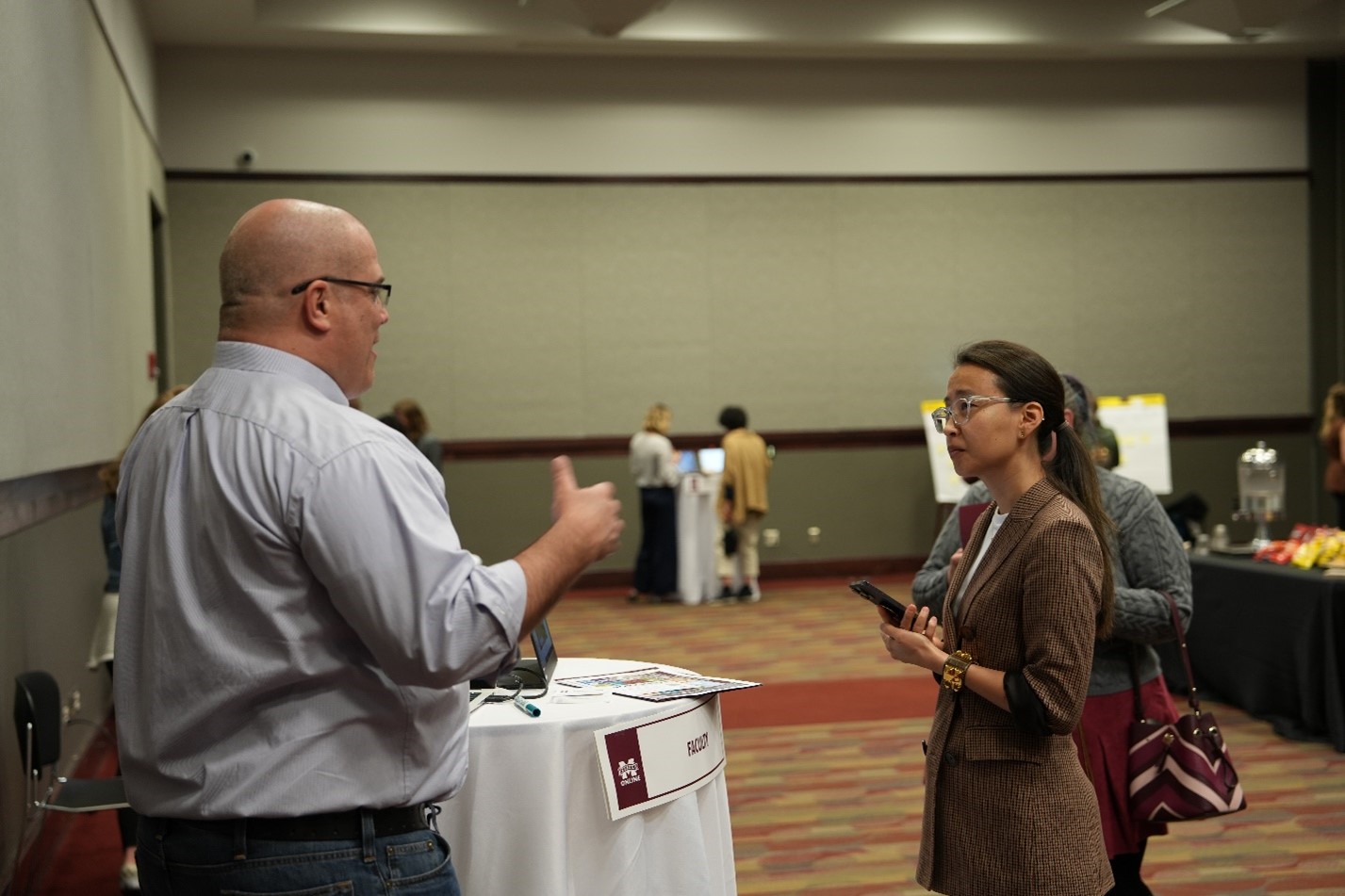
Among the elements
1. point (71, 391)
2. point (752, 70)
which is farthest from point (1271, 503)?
point (752, 70)

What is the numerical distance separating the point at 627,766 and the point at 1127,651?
1301mm

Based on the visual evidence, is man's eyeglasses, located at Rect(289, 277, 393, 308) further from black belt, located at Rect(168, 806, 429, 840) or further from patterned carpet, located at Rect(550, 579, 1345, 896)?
patterned carpet, located at Rect(550, 579, 1345, 896)

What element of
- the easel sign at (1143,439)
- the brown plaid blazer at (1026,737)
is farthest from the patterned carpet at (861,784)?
the easel sign at (1143,439)

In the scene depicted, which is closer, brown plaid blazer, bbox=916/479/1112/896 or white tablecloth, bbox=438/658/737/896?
brown plaid blazer, bbox=916/479/1112/896

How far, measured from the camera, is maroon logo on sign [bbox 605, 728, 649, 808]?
8.88 ft

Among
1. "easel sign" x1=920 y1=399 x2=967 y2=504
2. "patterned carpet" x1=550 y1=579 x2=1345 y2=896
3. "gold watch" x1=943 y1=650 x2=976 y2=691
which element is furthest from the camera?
"easel sign" x1=920 y1=399 x2=967 y2=504

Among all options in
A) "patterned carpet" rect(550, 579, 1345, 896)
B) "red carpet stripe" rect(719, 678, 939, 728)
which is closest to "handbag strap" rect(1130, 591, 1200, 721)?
"patterned carpet" rect(550, 579, 1345, 896)

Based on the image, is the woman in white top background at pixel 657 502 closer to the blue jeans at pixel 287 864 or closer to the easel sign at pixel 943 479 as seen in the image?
the easel sign at pixel 943 479

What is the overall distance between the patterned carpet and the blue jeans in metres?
2.83

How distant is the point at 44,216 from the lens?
5043 millimetres

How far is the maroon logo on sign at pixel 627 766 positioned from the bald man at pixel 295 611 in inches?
35.0

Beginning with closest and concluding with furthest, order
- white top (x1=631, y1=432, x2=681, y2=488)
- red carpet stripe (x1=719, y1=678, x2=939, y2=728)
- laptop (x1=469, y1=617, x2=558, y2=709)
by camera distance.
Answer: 1. laptop (x1=469, y1=617, x2=558, y2=709)
2. red carpet stripe (x1=719, y1=678, x2=939, y2=728)
3. white top (x1=631, y1=432, x2=681, y2=488)

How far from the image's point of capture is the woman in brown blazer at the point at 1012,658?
2.39m

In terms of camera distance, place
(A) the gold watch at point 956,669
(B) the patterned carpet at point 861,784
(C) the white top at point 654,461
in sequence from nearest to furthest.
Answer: (A) the gold watch at point 956,669 < (B) the patterned carpet at point 861,784 < (C) the white top at point 654,461
